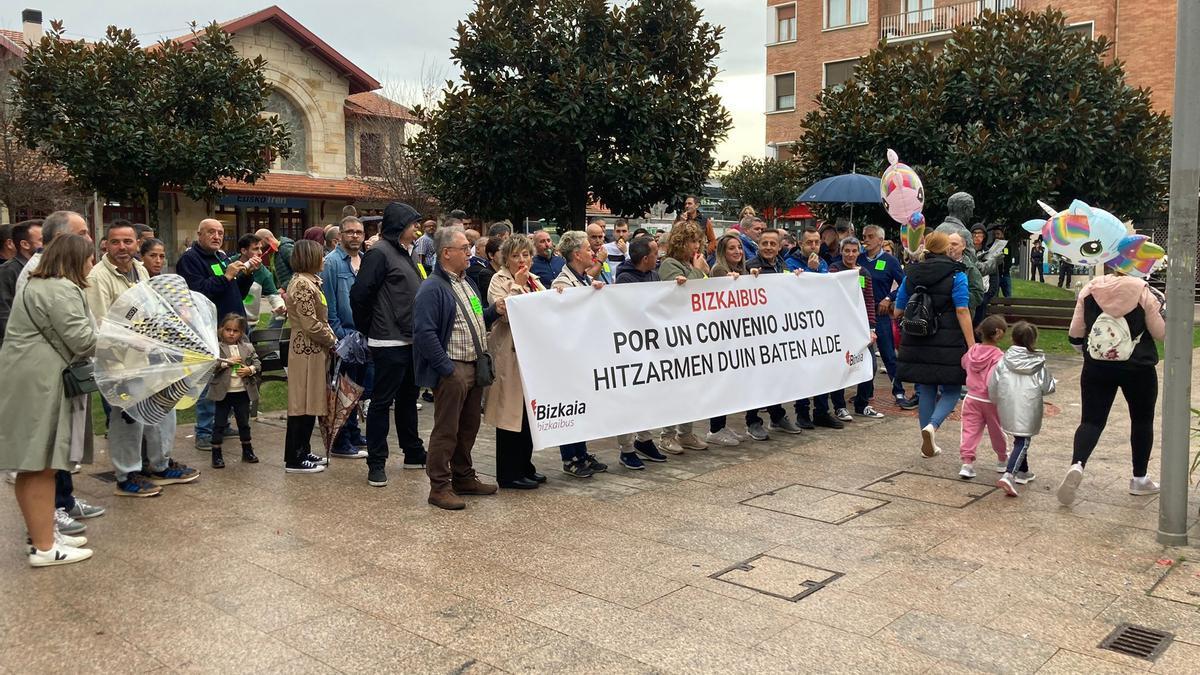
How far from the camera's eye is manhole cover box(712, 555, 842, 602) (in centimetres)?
477

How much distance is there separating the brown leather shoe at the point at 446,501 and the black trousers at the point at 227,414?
2015 millimetres

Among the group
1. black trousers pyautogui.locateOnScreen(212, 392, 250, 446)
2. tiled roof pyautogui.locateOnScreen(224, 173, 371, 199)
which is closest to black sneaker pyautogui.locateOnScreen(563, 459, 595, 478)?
black trousers pyautogui.locateOnScreen(212, 392, 250, 446)

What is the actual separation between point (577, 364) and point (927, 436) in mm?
2752

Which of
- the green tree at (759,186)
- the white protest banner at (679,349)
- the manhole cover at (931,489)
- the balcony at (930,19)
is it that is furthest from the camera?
the balcony at (930,19)

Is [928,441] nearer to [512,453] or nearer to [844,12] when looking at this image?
[512,453]

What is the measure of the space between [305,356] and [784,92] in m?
42.3

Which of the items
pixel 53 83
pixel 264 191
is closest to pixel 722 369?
pixel 53 83

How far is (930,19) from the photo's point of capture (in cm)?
4231

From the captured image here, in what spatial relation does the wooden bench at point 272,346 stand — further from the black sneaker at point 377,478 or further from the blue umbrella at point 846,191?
the blue umbrella at point 846,191

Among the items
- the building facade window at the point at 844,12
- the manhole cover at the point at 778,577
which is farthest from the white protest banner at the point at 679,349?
the building facade window at the point at 844,12

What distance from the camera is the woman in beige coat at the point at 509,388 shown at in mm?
6637

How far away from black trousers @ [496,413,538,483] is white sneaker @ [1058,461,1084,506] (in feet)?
11.2

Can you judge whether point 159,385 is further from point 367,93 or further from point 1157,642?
point 367,93

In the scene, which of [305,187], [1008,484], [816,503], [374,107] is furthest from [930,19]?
[816,503]
